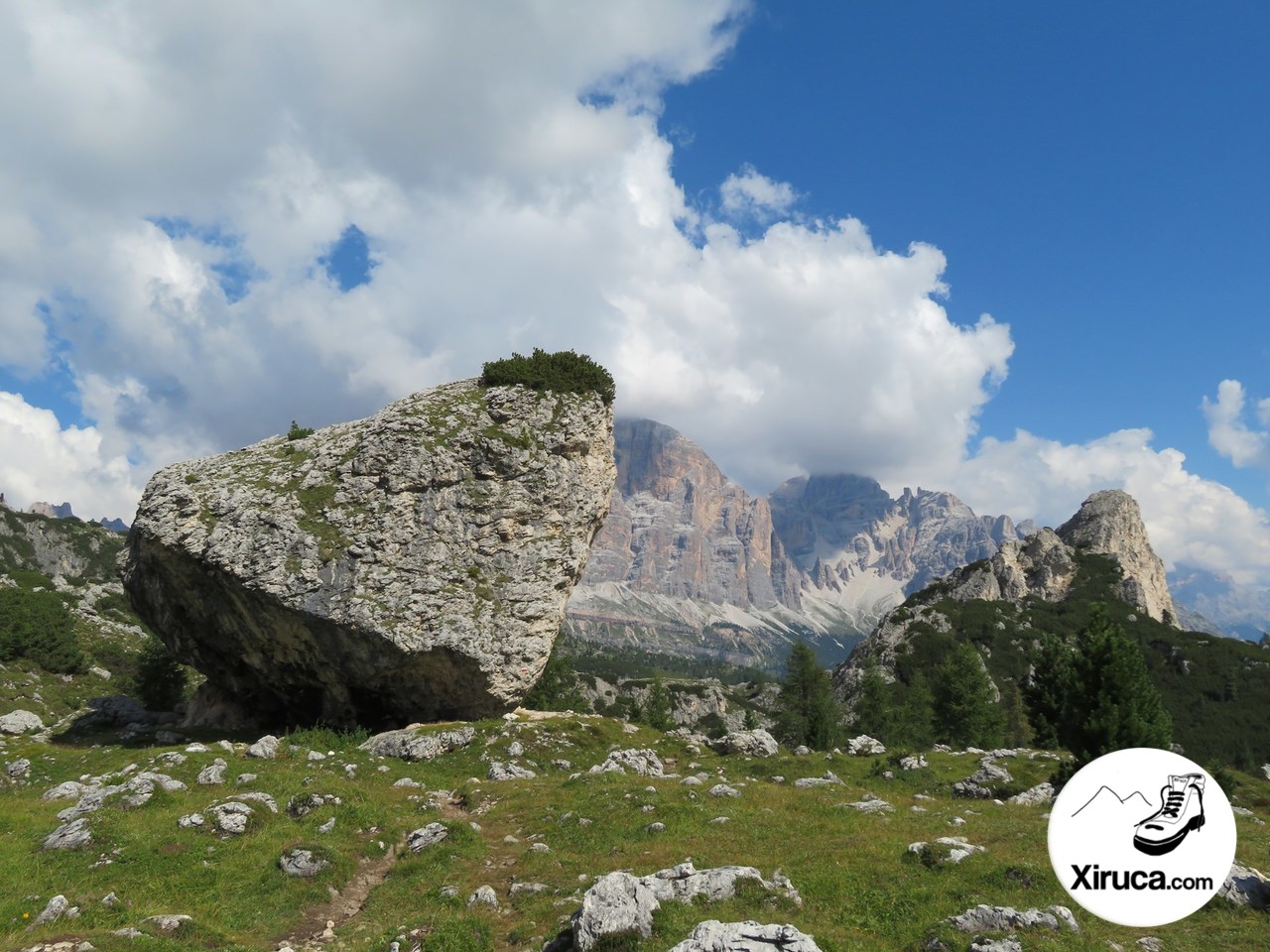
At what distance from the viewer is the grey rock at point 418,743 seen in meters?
36.4

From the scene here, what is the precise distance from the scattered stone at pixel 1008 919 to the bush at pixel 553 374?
43.2m

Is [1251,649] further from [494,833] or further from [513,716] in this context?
[494,833]

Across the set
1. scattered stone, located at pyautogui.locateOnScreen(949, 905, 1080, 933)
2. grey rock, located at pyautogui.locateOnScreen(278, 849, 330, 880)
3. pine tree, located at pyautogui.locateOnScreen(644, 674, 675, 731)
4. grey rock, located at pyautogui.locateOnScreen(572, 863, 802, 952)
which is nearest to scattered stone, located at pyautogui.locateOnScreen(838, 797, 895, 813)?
grey rock, located at pyautogui.locateOnScreen(572, 863, 802, 952)

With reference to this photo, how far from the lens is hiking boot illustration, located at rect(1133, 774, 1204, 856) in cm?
1504

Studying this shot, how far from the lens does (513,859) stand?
21328mm

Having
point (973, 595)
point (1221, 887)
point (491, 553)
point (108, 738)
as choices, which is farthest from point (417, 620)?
point (973, 595)

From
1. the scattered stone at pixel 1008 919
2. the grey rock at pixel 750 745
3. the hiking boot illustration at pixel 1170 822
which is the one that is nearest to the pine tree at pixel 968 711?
the grey rock at pixel 750 745

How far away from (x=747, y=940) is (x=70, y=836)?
70.3 ft

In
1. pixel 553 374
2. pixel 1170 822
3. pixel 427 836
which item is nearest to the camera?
pixel 1170 822

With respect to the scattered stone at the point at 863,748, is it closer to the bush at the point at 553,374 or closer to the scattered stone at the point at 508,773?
the scattered stone at the point at 508,773

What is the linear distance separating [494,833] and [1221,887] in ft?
71.9

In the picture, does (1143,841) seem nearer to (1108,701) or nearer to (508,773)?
(1108,701)

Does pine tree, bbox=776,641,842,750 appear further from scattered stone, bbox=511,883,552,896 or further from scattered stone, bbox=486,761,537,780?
scattered stone, bbox=511,883,552,896

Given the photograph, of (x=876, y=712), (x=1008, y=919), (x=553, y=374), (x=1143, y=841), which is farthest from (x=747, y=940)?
(x=876, y=712)
